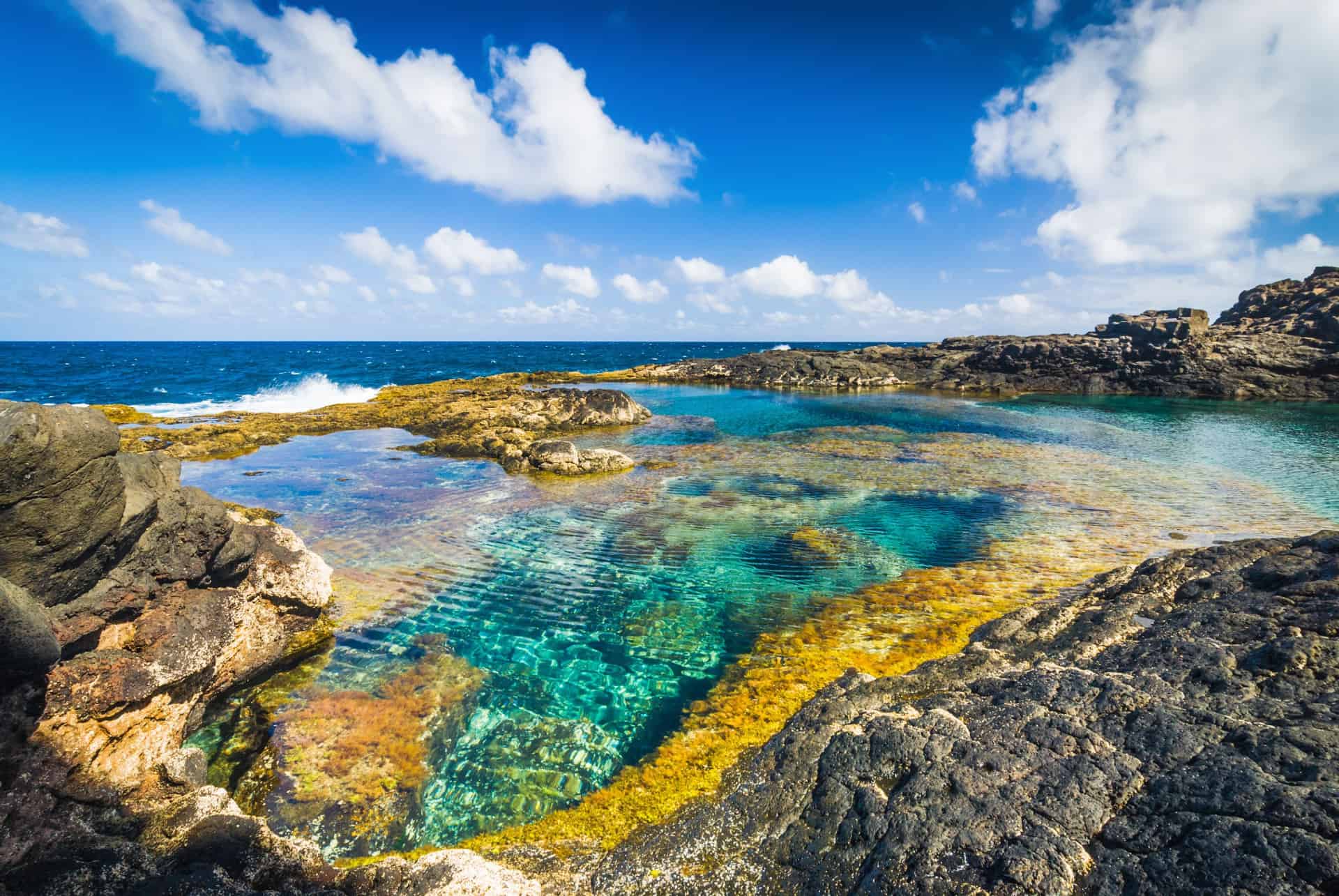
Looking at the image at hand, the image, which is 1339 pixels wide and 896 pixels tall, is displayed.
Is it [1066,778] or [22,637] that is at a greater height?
[22,637]

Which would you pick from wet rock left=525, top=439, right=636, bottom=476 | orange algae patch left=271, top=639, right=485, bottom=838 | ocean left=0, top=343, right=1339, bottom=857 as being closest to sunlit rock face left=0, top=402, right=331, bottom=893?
orange algae patch left=271, top=639, right=485, bottom=838

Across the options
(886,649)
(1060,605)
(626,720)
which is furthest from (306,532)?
(1060,605)

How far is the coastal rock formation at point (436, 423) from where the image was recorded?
3077 cm

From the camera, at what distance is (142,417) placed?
140 ft

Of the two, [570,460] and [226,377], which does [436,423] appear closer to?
[570,460]

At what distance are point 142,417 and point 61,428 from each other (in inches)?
1936

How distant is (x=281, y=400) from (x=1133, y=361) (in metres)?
101

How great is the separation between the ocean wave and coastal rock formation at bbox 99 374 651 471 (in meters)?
4.87

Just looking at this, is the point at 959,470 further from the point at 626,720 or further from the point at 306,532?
the point at 306,532

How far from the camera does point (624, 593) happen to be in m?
14.0

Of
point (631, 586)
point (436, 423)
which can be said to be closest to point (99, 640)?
point (631, 586)

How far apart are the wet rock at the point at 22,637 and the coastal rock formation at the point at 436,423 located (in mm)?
21548

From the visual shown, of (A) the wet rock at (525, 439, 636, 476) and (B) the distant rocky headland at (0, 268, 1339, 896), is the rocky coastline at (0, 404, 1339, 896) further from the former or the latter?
(A) the wet rock at (525, 439, 636, 476)

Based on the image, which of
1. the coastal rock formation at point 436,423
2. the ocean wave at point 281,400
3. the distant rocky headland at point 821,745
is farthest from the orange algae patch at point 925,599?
the ocean wave at point 281,400
